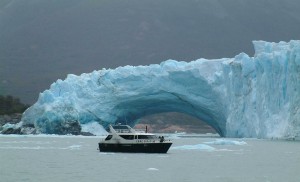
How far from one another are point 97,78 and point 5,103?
70.3 feet

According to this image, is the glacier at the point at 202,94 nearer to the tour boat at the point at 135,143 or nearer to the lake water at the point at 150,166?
the lake water at the point at 150,166

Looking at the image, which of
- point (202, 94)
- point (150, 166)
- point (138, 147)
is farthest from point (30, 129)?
point (150, 166)

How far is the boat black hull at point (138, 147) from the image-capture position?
29.6 meters

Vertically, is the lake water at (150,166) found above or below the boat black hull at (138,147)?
below

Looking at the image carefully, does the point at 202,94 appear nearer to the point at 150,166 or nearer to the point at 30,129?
the point at 30,129

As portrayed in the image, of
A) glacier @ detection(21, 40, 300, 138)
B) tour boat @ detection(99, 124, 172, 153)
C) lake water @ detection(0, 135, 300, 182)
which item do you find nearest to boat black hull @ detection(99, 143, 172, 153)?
tour boat @ detection(99, 124, 172, 153)

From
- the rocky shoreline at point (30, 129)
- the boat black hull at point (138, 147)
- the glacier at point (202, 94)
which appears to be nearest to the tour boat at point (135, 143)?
the boat black hull at point (138, 147)

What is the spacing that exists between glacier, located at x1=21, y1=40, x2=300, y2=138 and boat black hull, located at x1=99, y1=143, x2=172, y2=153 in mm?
10796

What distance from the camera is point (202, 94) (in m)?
46.1

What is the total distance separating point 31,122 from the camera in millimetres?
50500

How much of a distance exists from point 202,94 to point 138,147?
16.8m

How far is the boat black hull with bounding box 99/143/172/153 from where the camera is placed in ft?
97.1

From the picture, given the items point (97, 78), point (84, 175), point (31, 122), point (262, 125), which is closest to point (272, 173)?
point (84, 175)

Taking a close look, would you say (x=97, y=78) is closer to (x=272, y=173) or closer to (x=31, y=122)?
(x=31, y=122)
